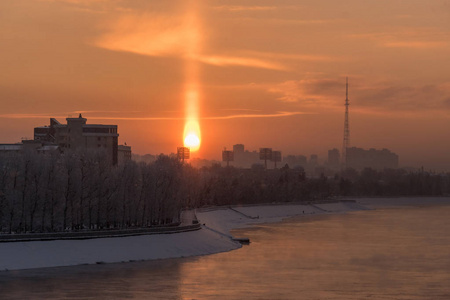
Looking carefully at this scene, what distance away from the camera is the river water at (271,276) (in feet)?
228

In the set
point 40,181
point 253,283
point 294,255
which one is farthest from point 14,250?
point 294,255

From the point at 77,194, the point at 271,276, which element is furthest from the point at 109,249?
the point at 271,276

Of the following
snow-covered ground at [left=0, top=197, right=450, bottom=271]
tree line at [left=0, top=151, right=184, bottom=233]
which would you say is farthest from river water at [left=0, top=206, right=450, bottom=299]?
tree line at [left=0, top=151, right=184, bottom=233]

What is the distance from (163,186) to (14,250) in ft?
144

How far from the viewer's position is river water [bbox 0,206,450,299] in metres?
69.6

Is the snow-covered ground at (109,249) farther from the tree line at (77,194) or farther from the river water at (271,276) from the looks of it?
the tree line at (77,194)

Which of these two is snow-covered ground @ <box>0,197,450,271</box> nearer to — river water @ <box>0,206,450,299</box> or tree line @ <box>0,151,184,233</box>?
river water @ <box>0,206,450,299</box>

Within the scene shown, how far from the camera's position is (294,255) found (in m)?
100

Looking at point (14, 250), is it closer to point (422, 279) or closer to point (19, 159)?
point (19, 159)

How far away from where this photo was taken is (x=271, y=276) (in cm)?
8025

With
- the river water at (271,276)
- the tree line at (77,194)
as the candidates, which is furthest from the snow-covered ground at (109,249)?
the tree line at (77,194)

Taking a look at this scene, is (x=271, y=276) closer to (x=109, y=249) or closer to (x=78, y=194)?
(x=109, y=249)

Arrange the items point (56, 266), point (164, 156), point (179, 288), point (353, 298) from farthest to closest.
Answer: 1. point (164, 156)
2. point (56, 266)
3. point (179, 288)
4. point (353, 298)

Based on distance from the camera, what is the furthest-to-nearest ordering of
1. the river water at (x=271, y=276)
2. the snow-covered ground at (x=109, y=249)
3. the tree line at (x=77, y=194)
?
the tree line at (x=77, y=194) → the snow-covered ground at (x=109, y=249) → the river water at (x=271, y=276)
